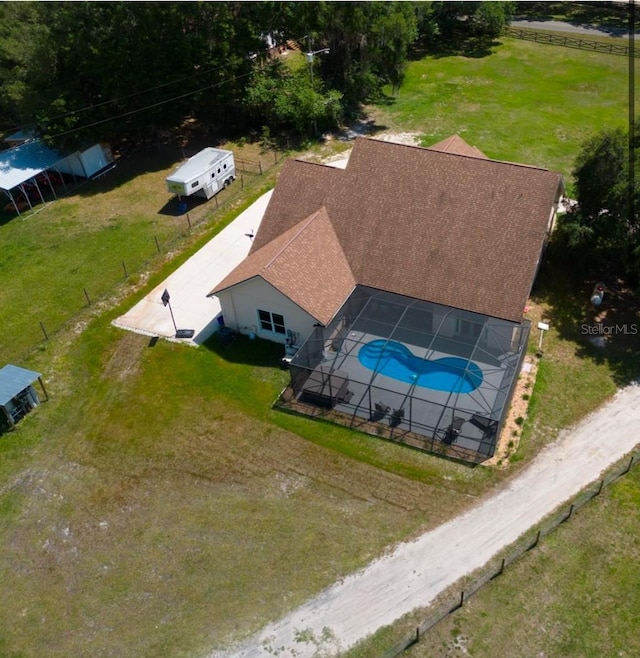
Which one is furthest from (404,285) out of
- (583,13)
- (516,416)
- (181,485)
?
(583,13)

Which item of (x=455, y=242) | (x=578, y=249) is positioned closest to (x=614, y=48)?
(x=578, y=249)

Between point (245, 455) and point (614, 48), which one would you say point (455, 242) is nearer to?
point (245, 455)

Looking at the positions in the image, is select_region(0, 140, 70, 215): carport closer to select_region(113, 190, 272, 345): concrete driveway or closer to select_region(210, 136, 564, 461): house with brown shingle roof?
select_region(113, 190, 272, 345): concrete driveway

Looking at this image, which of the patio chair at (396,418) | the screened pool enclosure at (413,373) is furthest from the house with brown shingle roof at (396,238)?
the patio chair at (396,418)

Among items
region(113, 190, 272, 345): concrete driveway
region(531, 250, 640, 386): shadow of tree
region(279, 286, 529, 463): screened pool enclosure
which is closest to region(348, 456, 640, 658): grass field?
region(279, 286, 529, 463): screened pool enclosure

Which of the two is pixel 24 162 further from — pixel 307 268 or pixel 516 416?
pixel 516 416
